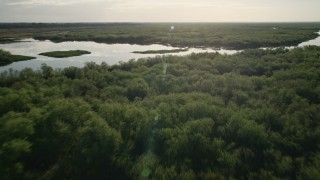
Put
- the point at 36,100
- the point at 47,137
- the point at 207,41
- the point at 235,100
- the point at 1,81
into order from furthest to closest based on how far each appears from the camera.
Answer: the point at 207,41, the point at 1,81, the point at 235,100, the point at 36,100, the point at 47,137

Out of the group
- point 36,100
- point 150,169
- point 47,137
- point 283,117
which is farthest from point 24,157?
point 283,117

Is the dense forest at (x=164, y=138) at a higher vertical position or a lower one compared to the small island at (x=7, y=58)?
higher

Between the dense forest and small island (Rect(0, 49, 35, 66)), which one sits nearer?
the dense forest

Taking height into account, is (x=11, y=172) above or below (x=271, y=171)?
above

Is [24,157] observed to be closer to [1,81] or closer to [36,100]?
[36,100]

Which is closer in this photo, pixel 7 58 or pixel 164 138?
pixel 164 138

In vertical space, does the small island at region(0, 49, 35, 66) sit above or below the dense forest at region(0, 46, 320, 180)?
below

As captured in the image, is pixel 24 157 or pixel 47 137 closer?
pixel 24 157

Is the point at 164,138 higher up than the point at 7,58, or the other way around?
the point at 164,138

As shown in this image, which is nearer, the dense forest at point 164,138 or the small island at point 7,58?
the dense forest at point 164,138

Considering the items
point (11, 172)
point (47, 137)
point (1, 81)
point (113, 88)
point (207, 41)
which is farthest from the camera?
point (207, 41)
